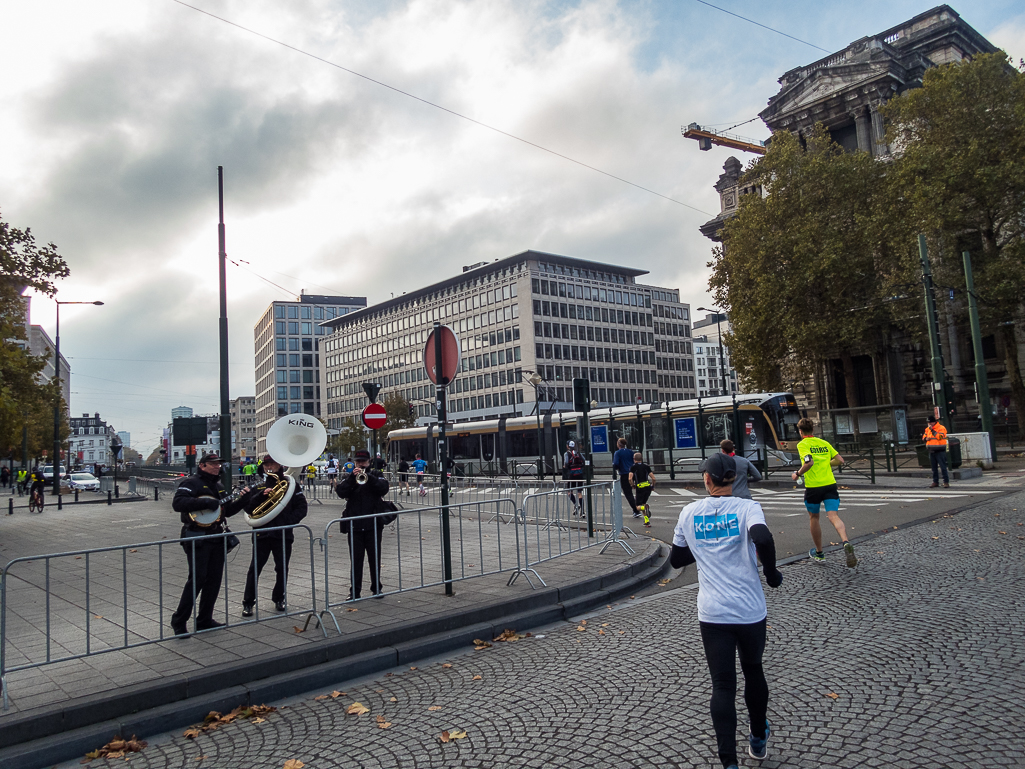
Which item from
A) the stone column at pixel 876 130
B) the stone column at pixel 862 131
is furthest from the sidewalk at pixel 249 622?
the stone column at pixel 862 131

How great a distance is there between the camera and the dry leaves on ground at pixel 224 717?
14.9 ft

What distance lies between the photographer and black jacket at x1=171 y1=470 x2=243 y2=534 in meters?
6.25

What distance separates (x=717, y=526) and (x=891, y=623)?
3.32 meters

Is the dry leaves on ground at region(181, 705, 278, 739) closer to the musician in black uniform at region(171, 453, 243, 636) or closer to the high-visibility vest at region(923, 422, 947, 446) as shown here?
the musician in black uniform at region(171, 453, 243, 636)

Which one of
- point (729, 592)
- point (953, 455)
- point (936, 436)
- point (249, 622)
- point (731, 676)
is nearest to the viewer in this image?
point (731, 676)

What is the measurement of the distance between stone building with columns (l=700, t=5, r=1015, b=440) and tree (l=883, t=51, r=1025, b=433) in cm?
580

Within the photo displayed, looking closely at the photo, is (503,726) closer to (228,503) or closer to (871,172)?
(228,503)

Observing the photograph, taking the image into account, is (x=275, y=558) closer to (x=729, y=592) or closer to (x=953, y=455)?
(x=729, y=592)

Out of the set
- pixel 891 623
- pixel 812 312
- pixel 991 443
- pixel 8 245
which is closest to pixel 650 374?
pixel 812 312

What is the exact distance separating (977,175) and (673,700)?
3406 cm

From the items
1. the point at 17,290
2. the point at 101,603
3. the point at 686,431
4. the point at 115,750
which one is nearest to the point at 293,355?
the point at 686,431

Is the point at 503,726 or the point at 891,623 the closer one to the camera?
the point at 503,726

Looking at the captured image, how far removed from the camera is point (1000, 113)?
103ft

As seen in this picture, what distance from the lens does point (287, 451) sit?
745 centimetres
